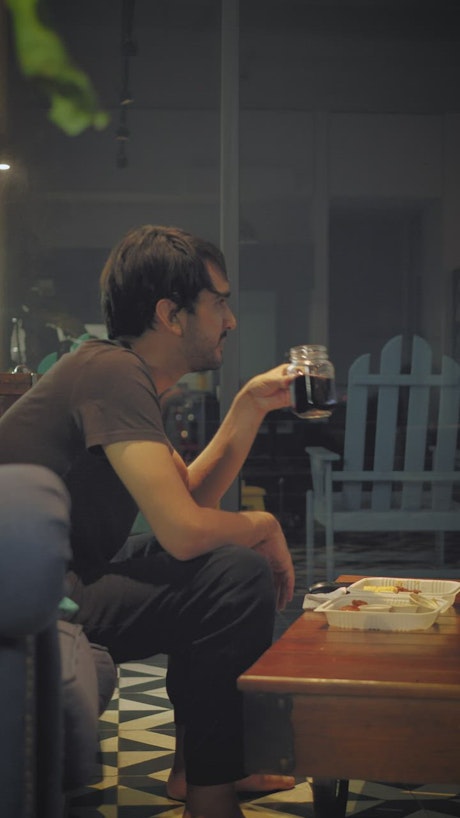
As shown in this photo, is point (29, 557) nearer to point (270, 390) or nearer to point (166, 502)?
point (166, 502)

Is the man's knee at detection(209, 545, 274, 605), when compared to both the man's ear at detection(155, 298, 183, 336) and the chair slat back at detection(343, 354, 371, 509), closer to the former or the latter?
the man's ear at detection(155, 298, 183, 336)

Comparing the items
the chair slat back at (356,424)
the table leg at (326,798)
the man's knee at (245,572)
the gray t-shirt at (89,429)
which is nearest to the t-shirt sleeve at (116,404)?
the gray t-shirt at (89,429)

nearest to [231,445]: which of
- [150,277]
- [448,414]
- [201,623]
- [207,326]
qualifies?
[207,326]

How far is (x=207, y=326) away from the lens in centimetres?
232

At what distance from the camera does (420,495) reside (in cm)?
447

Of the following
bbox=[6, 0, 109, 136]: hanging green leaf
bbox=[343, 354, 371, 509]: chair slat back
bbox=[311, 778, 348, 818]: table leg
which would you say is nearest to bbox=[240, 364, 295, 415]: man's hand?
bbox=[311, 778, 348, 818]: table leg

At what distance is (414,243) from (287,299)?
0.51m

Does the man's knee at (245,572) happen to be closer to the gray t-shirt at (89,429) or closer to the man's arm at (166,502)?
the man's arm at (166,502)

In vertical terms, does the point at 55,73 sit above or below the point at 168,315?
above

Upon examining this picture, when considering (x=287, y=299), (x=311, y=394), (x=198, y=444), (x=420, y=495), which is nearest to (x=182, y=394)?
(x=198, y=444)

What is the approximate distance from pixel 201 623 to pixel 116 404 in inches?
16.1

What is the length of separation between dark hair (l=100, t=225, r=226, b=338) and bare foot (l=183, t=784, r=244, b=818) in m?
0.85

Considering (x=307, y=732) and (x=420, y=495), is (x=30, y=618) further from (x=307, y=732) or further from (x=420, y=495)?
(x=420, y=495)

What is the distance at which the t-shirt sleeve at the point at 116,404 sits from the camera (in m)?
1.92
